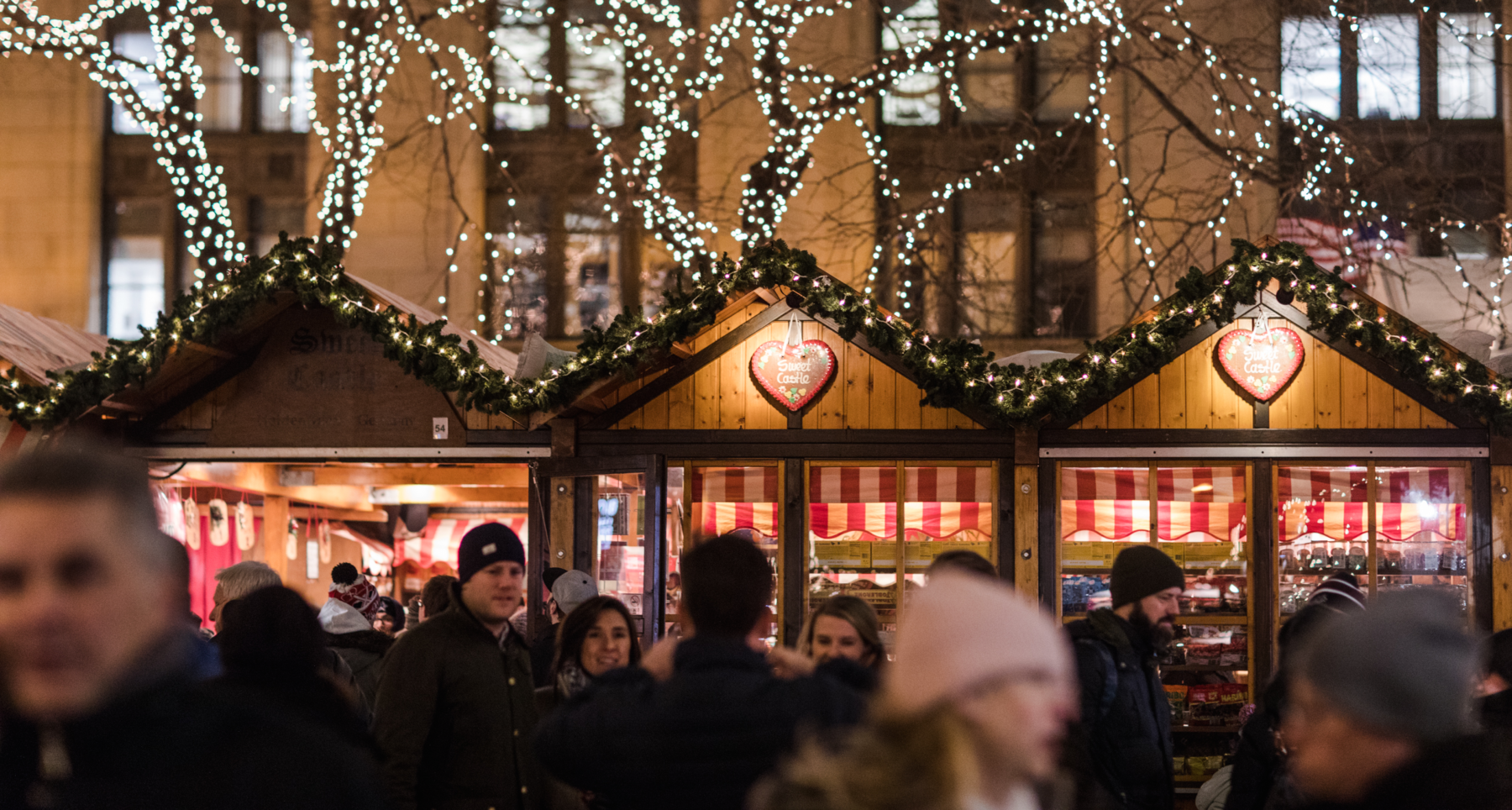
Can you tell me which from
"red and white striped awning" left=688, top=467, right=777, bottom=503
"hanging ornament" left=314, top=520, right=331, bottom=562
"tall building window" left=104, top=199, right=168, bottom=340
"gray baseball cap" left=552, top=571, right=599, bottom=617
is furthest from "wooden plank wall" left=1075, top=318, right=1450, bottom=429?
"tall building window" left=104, top=199, right=168, bottom=340

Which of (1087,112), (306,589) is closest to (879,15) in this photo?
(1087,112)

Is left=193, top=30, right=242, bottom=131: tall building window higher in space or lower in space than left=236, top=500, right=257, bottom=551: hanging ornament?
higher

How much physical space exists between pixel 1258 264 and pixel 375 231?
35.0 ft

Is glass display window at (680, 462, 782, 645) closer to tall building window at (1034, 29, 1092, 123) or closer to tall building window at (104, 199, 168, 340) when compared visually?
tall building window at (1034, 29, 1092, 123)

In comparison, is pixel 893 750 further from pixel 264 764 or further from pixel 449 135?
pixel 449 135

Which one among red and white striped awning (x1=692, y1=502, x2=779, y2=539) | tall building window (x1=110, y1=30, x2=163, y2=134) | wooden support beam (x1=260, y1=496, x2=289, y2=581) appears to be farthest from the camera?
tall building window (x1=110, y1=30, x2=163, y2=134)

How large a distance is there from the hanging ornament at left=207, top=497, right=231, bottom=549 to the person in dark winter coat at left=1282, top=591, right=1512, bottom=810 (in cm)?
1152

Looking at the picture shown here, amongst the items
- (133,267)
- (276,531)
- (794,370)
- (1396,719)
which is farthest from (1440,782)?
(133,267)

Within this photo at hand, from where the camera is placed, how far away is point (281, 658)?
3.52 meters

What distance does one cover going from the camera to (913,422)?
999 cm

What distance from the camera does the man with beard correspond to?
14.9 ft

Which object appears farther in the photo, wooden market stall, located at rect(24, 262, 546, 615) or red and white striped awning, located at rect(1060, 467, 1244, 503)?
red and white striped awning, located at rect(1060, 467, 1244, 503)

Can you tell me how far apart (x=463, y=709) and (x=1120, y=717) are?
2.20m

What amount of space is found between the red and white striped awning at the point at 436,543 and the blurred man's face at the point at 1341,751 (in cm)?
1265
